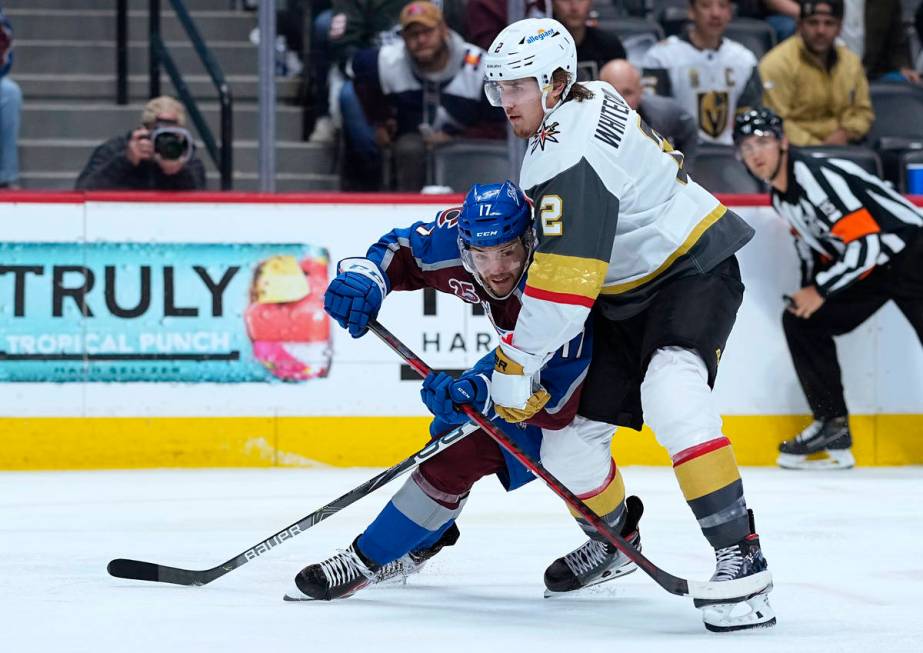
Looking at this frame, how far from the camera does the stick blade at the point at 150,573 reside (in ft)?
10.4

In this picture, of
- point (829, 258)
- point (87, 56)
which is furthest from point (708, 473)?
point (87, 56)

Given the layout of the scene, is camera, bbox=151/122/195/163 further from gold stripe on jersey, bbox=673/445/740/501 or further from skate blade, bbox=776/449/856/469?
gold stripe on jersey, bbox=673/445/740/501

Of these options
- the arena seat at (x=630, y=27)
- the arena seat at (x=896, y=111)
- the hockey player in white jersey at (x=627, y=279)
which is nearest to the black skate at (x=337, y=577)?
the hockey player in white jersey at (x=627, y=279)

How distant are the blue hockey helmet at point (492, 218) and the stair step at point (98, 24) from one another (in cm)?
379

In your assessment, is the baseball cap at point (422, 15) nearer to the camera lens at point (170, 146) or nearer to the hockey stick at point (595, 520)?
the camera lens at point (170, 146)

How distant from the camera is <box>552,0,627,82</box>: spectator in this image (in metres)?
5.89

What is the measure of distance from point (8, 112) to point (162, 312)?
4.01 ft

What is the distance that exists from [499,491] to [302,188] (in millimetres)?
1453

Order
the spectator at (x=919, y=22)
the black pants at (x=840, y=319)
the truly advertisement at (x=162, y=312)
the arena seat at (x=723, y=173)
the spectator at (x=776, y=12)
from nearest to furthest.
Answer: the truly advertisement at (x=162, y=312) < the black pants at (x=840, y=319) < the arena seat at (x=723, y=173) < the spectator at (x=776, y=12) < the spectator at (x=919, y=22)

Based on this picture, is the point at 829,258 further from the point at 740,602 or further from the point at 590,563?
the point at 740,602

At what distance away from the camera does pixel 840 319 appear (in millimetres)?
5430

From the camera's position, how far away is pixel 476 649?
102 inches

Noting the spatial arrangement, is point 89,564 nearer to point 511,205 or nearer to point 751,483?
point 511,205

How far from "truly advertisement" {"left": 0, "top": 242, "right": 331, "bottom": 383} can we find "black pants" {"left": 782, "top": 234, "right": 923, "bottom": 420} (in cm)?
171
